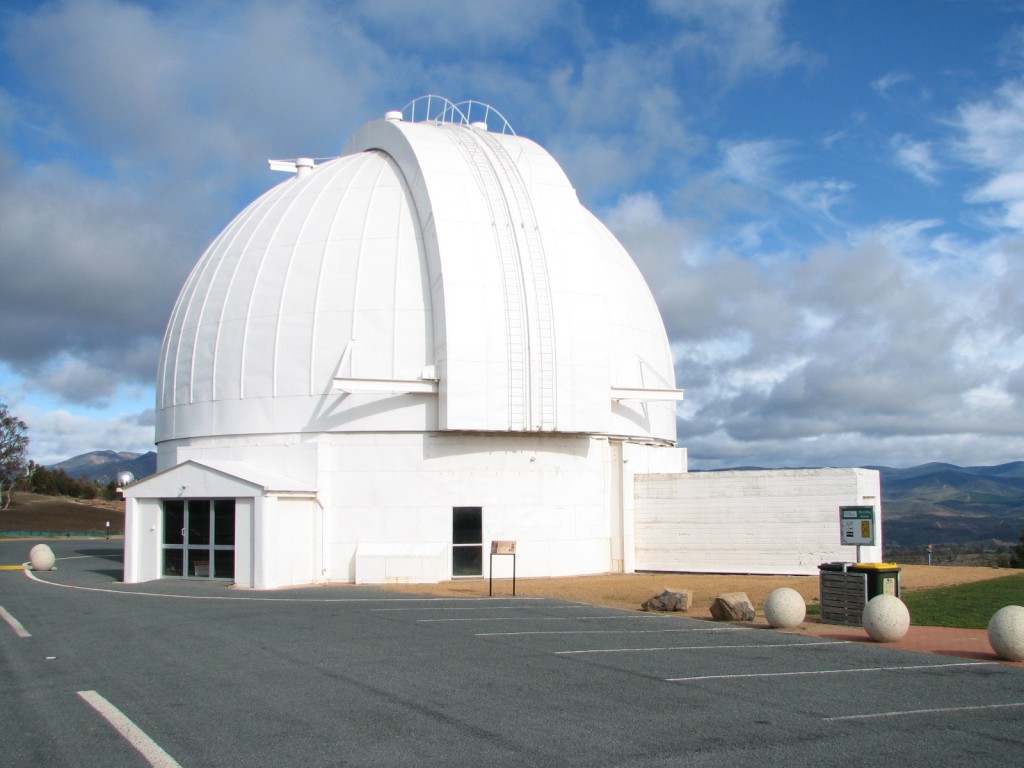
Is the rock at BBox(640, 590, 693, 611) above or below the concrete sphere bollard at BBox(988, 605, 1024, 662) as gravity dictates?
below

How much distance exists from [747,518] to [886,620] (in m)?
12.8

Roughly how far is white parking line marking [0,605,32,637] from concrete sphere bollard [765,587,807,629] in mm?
11141

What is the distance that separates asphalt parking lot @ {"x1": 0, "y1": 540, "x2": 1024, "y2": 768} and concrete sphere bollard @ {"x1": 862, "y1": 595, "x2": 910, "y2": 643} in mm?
510

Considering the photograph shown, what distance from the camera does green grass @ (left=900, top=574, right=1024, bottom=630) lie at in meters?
16.0

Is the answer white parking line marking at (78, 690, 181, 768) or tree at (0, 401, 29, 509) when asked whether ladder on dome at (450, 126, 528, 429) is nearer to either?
white parking line marking at (78, 690, 181, 768)

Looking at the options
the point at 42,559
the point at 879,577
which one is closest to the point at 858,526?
the point at 879,577

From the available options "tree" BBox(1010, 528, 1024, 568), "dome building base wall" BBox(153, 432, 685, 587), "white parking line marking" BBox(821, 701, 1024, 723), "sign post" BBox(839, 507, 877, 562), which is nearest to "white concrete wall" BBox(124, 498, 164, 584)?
"dome building base wall" BBox(153, 432, 685, 587)

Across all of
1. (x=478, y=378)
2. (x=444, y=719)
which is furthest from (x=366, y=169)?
(x=444, y=719)

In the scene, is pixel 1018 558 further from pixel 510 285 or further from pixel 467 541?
pixel 510 285

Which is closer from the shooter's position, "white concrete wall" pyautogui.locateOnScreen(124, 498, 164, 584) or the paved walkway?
the paved walkway

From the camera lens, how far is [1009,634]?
11797 millimetres

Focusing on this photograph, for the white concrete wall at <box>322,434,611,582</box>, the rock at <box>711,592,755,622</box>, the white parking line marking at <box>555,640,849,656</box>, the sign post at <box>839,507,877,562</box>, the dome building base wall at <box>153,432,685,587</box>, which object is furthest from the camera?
the white concrete wall at <box>322,434,611,582</box>

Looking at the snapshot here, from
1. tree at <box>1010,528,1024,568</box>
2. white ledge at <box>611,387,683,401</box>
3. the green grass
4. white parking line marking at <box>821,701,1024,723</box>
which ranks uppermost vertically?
white ledge at <box>611,387,683,401</box>

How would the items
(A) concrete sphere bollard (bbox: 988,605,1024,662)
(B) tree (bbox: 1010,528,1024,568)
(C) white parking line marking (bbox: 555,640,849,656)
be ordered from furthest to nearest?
(B) tree (bbox: 1010,528,1024,568), (C) white parking line marking (bbox: 555,640,849,656), (A) concrete sphere bollard (bbox: 988,605,1024,662)
